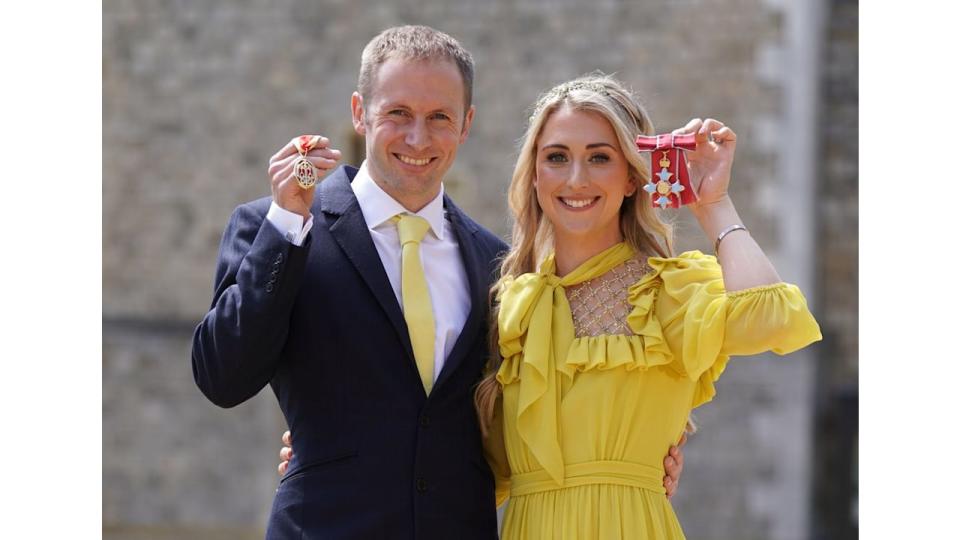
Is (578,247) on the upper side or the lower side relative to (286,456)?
upper

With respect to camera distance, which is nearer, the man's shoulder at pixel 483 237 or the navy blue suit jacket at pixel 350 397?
the navy blue suit jacket at pixel 350 397

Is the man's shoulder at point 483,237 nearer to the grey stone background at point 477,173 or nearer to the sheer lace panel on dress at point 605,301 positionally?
the sheer lace panel on dress at point 605,301

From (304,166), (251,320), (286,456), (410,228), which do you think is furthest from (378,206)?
(286,456)

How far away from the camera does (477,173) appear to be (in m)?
10.6

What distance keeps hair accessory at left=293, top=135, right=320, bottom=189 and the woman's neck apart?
0.77m

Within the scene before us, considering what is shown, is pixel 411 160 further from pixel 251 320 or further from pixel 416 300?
pixel 251 320

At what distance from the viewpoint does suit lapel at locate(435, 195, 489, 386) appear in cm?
381

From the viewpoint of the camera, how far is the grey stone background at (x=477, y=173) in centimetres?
1037

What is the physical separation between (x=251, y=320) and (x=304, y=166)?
0.37 meters

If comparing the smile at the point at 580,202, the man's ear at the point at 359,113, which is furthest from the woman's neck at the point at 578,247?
the man's ear at the point at 359,113

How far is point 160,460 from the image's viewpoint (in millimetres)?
11180

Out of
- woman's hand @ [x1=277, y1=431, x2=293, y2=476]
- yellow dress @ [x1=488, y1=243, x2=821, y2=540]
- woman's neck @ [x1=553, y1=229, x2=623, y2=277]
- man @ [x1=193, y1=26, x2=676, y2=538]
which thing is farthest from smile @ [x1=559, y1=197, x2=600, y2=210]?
woman's hand @ [x1=277, y1=431, x2=293, y2=476]

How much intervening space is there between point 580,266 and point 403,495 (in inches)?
29.9

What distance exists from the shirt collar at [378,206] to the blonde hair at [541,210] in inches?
8.9
